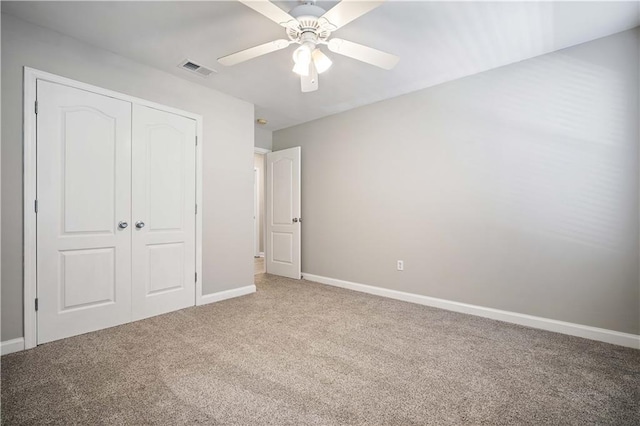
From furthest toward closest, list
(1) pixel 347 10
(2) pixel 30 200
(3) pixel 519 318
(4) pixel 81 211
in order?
(3) pixel 519 318
(4) pixel 81 211
(2) pixel 30 200
(1) pixel 347 10

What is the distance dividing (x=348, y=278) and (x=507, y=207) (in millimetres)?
2148

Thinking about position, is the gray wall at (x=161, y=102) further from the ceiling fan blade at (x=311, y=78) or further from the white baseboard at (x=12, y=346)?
the ceiling fan blade at (x=311, y=78)

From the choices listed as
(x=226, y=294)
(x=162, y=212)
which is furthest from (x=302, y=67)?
(x=226, y=294)

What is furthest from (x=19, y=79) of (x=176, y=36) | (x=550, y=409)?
(x=550, y=409)

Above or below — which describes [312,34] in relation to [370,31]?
below

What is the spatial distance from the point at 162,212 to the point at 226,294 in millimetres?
1234

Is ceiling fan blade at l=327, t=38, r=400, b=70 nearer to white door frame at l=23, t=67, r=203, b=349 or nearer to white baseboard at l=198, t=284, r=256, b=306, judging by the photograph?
white door frame at l=23, t=67, r=203, b=349

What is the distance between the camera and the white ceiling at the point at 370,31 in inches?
84.0

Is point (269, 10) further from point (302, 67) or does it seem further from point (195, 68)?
point (195, 68)

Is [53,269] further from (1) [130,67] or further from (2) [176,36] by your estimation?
(2) [176,36]

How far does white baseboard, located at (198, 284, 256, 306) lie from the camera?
3.43 m

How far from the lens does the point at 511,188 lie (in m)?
2.90

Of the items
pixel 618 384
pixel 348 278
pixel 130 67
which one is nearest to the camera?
pixel 618 384

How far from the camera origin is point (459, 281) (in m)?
3.21
